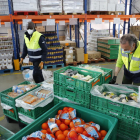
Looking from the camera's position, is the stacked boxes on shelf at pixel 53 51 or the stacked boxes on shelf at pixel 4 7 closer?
the stacked boxes on shelf at pixel 4 7

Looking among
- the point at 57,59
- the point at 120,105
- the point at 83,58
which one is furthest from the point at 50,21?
the point at 120,105

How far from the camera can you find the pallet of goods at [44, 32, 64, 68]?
25.1 ft

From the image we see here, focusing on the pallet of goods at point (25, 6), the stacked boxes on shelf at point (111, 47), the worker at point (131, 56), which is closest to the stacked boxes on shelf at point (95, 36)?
the stacked boxes on shelf at point (111, 47)

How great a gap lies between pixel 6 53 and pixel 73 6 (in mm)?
4012

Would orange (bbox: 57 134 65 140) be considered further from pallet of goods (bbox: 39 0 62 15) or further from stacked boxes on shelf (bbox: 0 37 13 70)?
pallet of goods (bbox: 39 0 62 15)

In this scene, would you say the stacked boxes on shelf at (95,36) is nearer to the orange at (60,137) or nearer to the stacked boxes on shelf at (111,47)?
the stacked boxes on shelf at (111,47)

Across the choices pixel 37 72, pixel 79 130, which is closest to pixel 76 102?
pixel 79 130

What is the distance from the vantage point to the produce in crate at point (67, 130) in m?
1.91

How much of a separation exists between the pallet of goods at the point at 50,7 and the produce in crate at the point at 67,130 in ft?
19.1

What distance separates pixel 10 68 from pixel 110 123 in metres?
6.14

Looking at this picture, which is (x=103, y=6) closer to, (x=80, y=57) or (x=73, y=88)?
(x=80, y=57)

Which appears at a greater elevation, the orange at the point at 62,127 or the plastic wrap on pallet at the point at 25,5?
the plastic wrap on pallet at the point at 25,5

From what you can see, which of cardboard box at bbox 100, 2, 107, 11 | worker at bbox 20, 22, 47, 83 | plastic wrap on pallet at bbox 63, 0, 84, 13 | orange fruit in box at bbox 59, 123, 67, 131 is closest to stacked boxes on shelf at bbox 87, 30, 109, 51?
cardboard box at bbox 100, 2, 107, 11

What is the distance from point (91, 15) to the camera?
7902 mm
